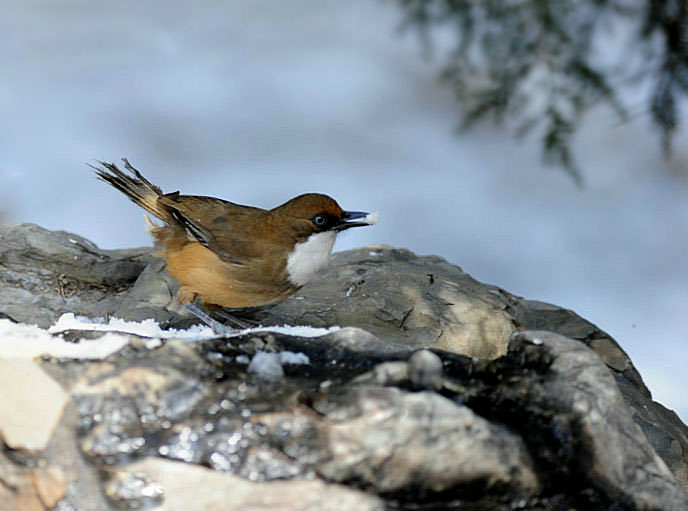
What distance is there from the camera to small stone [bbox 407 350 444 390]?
2.24 metres

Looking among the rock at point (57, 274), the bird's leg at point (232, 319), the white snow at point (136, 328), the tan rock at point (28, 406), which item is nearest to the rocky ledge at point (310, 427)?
the tan rock at point (28, 406)

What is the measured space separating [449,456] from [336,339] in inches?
26.1

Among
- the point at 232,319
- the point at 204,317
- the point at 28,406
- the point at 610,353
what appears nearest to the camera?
the point at 28,406

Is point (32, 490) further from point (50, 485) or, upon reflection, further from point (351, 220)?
point (351, 220)

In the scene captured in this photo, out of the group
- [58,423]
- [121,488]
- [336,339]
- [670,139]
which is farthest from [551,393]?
[670,139]

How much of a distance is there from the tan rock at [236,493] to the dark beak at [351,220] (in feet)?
6.27

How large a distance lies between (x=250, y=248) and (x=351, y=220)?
0.51 m

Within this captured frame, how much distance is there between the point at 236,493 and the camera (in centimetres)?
204

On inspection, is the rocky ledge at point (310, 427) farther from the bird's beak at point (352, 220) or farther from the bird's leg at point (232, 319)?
the bird's leg at point (232, 319)

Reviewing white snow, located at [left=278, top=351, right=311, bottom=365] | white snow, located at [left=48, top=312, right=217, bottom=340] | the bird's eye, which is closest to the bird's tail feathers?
white snow, located at [left=48, top=312, right=217, bottom=340]

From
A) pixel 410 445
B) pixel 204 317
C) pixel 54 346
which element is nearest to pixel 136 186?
pixel 204 317

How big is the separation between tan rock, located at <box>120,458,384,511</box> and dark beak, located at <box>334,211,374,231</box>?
1911mm

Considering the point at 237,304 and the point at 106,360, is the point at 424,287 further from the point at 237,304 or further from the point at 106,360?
the point at 106,360

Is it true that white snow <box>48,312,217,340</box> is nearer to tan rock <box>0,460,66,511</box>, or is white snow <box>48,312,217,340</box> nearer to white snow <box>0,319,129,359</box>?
white snow <box>0,319,129,359</box>
